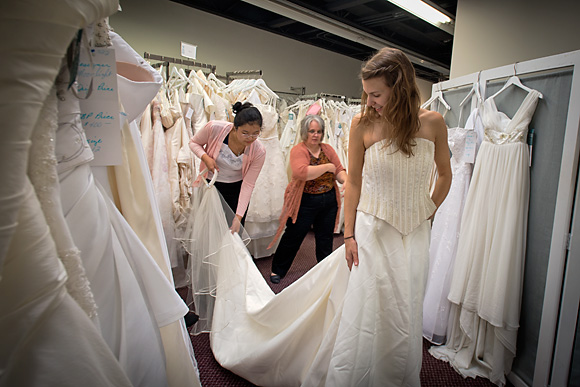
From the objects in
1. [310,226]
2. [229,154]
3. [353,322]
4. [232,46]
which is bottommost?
[353,322]

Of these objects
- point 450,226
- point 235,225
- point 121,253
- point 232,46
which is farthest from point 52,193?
point 232,46

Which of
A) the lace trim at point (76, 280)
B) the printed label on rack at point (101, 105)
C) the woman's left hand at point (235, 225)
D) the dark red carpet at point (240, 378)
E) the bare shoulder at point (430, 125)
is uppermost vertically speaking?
the bare shoulder at point (430, 125)

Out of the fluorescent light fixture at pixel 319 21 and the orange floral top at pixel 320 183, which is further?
the fluorescent light fixture at pixel 319 21

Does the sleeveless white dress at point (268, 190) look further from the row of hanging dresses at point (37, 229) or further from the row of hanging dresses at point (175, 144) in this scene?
the row of hanging dresses at point (37, 229)

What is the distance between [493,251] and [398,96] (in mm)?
1038

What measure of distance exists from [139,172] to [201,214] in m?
1.23

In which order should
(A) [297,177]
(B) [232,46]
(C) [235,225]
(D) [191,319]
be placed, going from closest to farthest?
(C) [235,225], (D) [191,319], (A) [297,177], (B) [232,46]

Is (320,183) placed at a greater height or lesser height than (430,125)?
lesser

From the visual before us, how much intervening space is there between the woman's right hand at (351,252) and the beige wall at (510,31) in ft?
6.82

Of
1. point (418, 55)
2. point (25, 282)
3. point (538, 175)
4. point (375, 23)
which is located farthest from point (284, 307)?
point (418, 55)

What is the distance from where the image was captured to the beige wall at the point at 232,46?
150 inches

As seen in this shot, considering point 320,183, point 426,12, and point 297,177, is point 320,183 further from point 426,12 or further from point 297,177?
point 426,12

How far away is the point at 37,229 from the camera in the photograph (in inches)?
15.8
